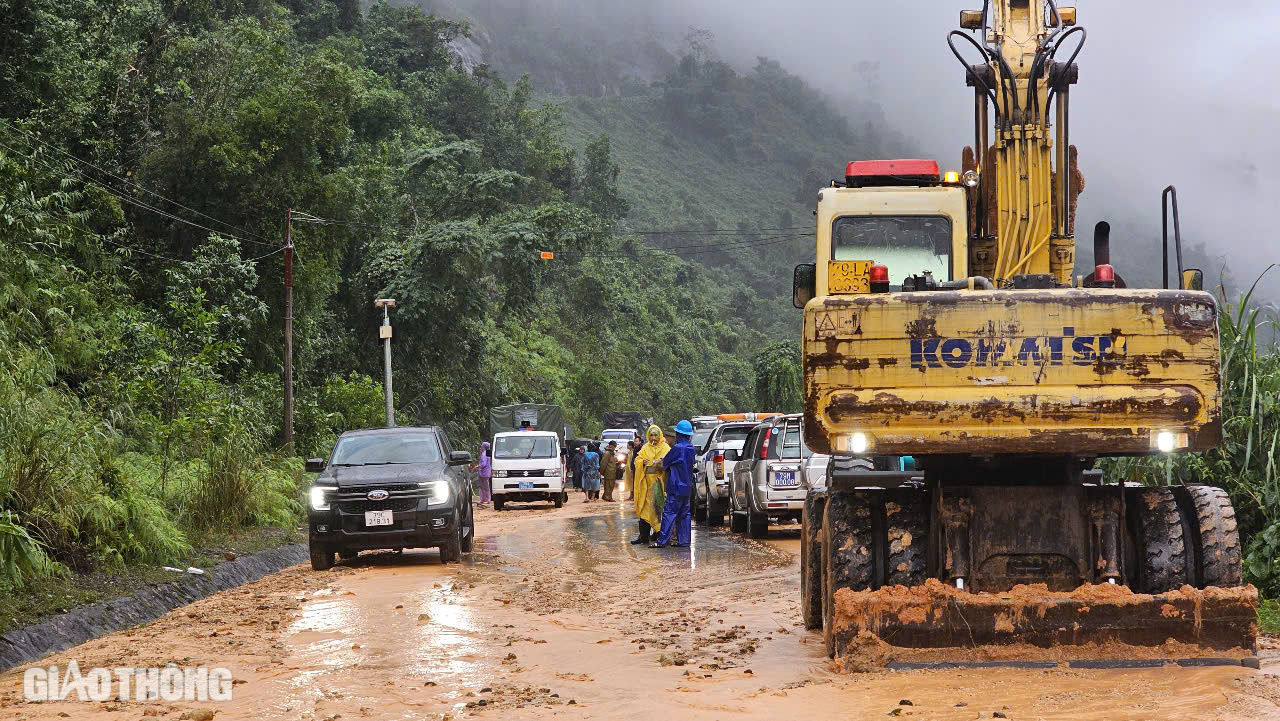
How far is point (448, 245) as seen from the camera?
141 ft

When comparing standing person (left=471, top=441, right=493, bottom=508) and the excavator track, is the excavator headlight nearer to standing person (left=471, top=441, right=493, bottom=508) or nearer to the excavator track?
the excavator track

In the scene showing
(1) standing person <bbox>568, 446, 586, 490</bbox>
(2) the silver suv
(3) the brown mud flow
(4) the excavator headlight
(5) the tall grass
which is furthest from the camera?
(1) standing person <bbox>568, 446, 586, 490</bbox>

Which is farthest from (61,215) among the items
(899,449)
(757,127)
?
(757,127)

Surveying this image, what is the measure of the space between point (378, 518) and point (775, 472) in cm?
622

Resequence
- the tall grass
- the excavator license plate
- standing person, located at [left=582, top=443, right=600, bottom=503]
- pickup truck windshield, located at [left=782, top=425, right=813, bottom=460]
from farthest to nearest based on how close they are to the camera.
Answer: standing person, located at [left=582, top=443, right=600, bottom=503]
pickup truck windshield, located at [left=782, top=425, right=813, bottom=460]
the tall grass
the excavator license plate

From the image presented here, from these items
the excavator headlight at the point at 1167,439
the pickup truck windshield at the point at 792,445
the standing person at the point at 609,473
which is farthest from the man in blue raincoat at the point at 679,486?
the standing person at the point at 609,473

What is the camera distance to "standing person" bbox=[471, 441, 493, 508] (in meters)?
35.1

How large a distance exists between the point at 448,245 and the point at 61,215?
55.0ft

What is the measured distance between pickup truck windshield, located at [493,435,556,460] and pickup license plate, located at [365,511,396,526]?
1841 centimetres

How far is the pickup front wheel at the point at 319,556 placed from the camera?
16141 millimetres

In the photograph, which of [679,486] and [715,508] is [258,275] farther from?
[679,486]

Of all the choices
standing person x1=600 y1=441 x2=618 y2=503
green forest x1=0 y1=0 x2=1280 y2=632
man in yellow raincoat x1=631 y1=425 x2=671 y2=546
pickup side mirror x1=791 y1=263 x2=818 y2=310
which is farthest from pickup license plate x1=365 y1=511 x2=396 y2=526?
standing person x1=600 y1=441 x2=618 y2=503

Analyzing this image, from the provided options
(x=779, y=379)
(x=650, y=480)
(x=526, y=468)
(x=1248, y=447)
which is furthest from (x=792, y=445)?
(x=779, y=379)

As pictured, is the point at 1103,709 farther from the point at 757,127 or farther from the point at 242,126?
the point at 757,127
